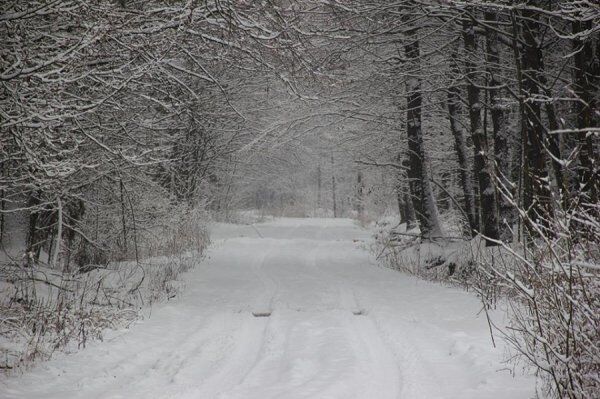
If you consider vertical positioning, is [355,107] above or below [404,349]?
above

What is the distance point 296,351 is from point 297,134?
23.2 ft

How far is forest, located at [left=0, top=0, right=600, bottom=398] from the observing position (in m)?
3.63

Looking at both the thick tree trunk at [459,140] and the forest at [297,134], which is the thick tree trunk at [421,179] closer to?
the forest at [297,134]

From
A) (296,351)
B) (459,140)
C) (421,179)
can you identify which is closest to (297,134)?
(421,179)

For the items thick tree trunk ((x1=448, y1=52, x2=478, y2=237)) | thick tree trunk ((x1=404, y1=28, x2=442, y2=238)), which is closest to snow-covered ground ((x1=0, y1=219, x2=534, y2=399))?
thick tree trunk ((x1=404, y1=28, x2=442, y2=238))

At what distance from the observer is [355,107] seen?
1128 centimetres

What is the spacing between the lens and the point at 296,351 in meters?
5.06

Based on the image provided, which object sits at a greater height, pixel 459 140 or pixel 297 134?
pixel 297 134

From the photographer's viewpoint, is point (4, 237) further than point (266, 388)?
Yes

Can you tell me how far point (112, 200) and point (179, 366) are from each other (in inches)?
279

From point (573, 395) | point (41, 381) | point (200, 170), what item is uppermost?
point (200, 170)

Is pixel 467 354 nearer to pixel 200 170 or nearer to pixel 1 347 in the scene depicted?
pixel 1 347

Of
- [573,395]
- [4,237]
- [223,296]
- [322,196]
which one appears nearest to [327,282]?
[223,296]

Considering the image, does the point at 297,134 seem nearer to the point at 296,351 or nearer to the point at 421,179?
the point at 421,179
